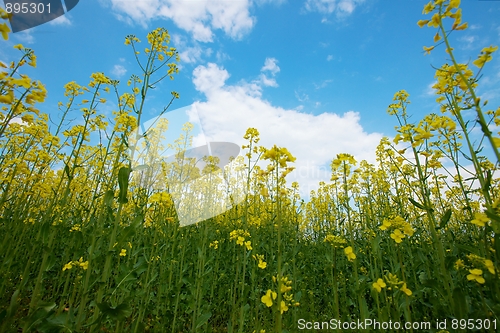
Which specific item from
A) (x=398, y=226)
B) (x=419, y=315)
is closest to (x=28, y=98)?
(x=398, y=226)

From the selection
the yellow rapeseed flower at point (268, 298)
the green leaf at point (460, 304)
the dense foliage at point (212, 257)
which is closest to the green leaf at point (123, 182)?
the dense foliage at point (212, 257)

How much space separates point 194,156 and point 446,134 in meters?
4.00

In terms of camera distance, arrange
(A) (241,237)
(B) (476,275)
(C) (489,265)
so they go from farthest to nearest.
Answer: (A) (241,237)
(B) (476,275)
(C) (489,265)

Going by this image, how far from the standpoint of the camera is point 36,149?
14.1ft

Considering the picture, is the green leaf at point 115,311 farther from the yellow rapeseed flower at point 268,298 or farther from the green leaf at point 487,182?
the green leaf at point 487,182

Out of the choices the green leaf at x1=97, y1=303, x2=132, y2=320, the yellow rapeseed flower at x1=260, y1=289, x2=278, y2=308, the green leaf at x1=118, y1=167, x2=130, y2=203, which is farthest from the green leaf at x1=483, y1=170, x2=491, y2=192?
the green leaf at x1=97, y1=303, x2=132, y2=320

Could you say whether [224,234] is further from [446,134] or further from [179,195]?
[446,134]

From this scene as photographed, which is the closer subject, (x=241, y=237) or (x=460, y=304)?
(x=460, y=304)

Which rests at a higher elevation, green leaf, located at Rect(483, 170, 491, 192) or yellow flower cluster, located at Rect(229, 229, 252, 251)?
green leaf, located at Rect(483, 170, 491, 192)

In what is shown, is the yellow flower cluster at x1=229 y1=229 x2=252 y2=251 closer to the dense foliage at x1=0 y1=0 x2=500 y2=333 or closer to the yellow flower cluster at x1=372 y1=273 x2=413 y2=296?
the dense foliage at x1=0 y1=0 x2=500 y2=333

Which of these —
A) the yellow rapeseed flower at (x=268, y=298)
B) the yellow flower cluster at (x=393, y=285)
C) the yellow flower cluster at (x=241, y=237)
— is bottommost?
the yellow rapeseed flower at (x=268, y=298)

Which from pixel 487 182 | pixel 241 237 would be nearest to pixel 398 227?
pixel 487 182

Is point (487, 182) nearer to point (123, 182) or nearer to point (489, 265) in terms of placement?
point (489, 265)

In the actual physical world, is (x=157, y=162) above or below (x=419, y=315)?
above
